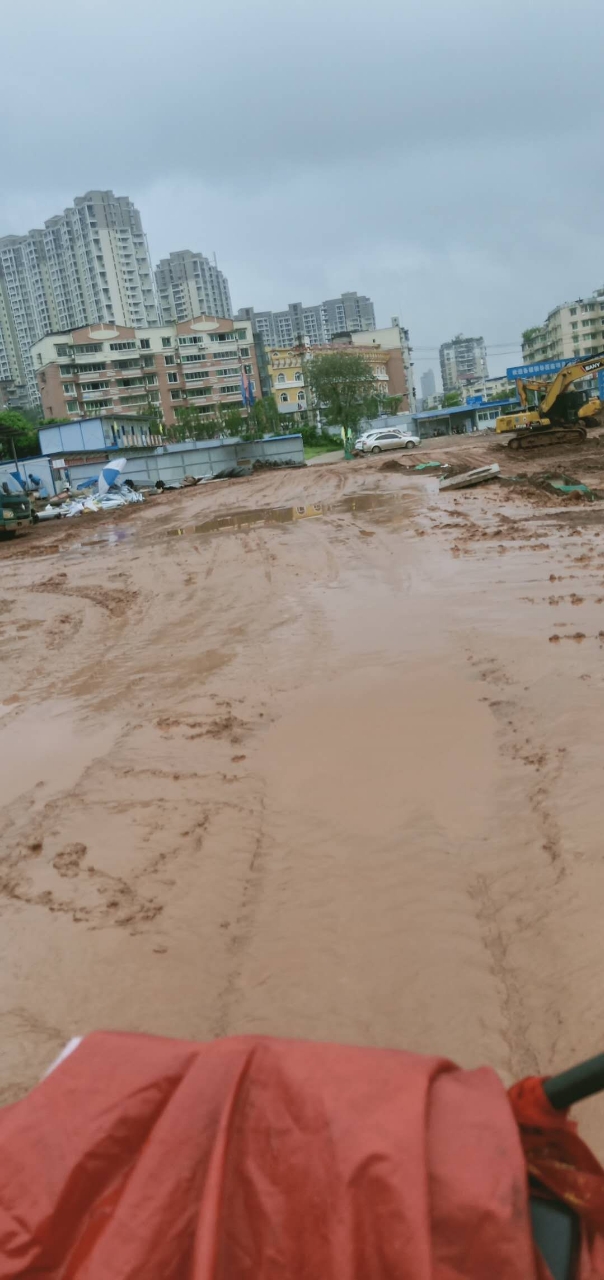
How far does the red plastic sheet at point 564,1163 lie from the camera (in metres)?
1.25

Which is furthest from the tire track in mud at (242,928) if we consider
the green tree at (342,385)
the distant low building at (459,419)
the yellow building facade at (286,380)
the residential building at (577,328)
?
the residential building at (577,328)

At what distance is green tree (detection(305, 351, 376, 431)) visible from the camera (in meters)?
58.9

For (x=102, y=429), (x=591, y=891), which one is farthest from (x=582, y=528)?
(x=102, y=429)

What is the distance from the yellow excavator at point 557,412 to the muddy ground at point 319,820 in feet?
70.1

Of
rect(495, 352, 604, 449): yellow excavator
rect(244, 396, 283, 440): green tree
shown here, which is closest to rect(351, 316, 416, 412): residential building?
rect(244, 396, 283, 440): green tree

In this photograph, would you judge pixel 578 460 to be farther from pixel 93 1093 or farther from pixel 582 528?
pixel 93 1093

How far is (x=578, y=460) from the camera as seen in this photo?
22781 mm

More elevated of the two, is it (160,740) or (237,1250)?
(237,1250)

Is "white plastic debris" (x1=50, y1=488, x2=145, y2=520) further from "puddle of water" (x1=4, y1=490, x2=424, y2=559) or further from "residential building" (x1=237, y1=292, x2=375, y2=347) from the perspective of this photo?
"residential building" (x1=237, y1=292, x2=375, y2=347)

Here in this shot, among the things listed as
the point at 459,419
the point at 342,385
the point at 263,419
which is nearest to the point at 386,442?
the point at 342,385

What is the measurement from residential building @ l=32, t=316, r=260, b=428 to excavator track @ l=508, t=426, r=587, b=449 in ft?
171

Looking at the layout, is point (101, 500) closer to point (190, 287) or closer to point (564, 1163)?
point (564, 1163)

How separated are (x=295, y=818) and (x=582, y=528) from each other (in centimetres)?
892

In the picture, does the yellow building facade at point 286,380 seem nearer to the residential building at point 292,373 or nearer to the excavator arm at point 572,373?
the residential building at point 292,373
